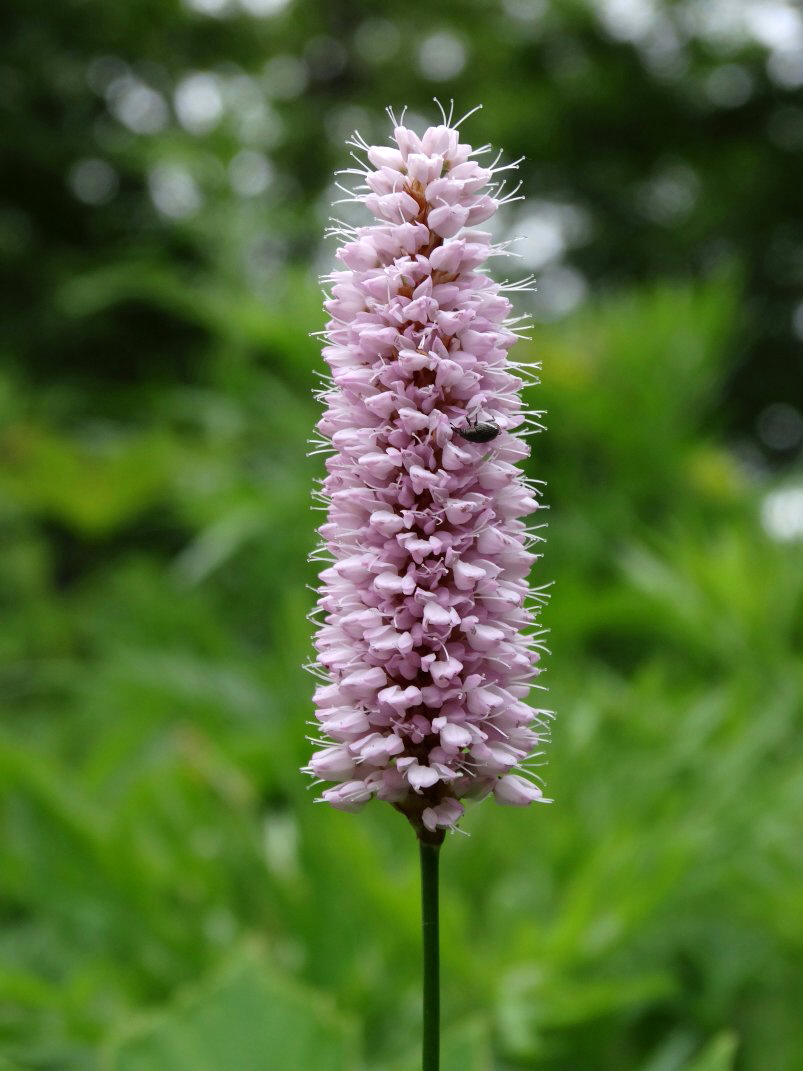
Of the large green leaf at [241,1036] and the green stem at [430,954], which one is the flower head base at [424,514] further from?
the large green leaf at [241,1036]

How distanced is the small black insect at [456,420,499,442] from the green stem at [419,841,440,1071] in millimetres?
407

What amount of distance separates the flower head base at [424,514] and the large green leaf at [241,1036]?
0.94 metres

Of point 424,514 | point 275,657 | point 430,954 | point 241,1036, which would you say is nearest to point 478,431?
point 424,514

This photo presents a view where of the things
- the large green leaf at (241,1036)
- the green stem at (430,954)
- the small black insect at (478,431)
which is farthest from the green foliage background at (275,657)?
the small black insect at (478,431)

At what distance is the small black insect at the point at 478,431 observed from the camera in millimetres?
1239

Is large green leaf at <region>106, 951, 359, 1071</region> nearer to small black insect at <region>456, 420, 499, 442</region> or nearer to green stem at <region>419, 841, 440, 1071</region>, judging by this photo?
green stem at <region>419, 841, 440, 1071</region>

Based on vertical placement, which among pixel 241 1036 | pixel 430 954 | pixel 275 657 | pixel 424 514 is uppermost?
pixel 275 657

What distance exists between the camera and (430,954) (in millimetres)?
1211

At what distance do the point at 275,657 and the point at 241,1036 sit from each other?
2695 mm

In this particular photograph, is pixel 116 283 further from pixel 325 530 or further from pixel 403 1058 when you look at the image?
pixel 325 530

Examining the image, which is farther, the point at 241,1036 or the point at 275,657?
the point at 275,657


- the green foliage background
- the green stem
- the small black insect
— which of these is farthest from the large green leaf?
the small black insect

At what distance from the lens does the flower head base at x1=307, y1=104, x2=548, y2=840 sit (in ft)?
4.08

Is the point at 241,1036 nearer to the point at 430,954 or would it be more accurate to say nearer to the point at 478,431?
the point at 430,954
